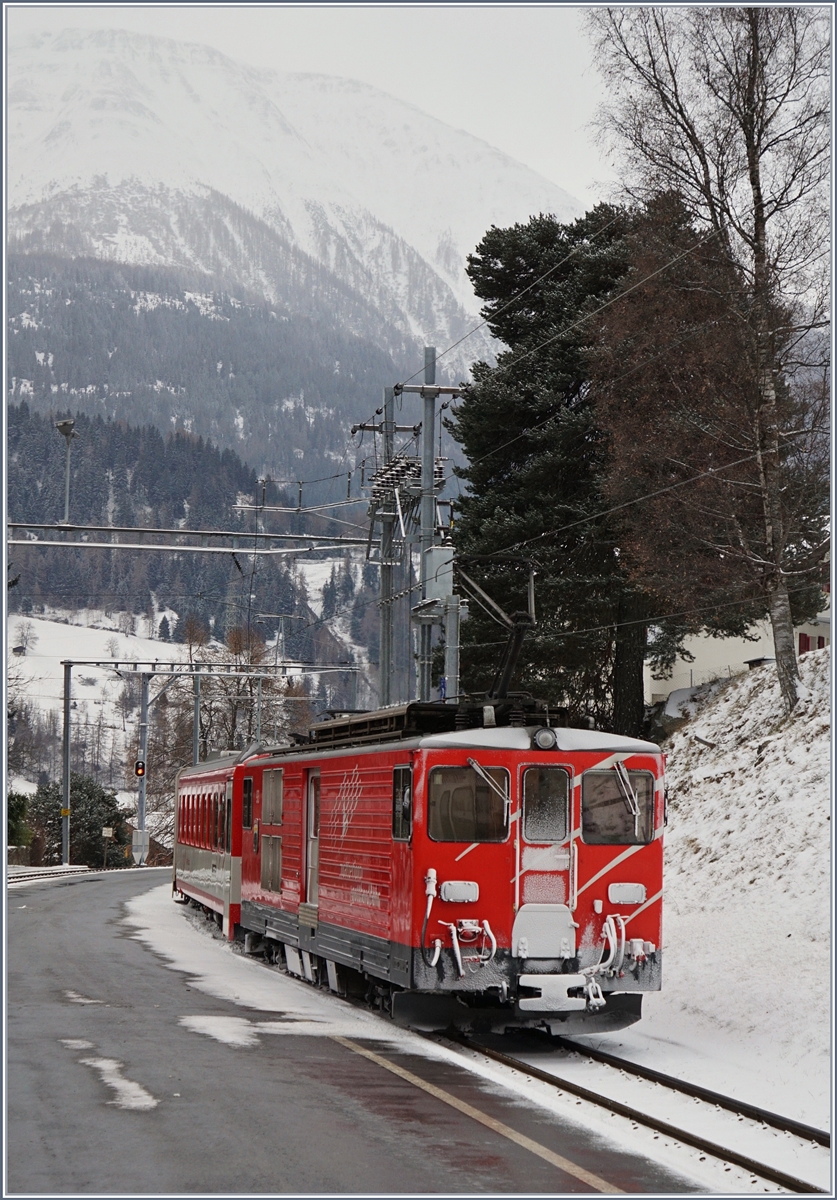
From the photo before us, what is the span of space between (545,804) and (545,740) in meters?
0.57

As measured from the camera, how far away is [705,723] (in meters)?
27.5

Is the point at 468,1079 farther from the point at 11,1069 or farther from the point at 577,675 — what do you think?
the point at 577,675

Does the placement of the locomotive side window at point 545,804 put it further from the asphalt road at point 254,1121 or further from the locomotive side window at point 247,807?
the locomotive side window at point 247,807

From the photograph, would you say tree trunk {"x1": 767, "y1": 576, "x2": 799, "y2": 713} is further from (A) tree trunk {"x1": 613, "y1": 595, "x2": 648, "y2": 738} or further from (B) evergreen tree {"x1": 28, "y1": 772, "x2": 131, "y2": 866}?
(B) evergreen tree {"x1": 28, "y1": 772, "x2": 131, "y2": 866}

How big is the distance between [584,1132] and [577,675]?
27.6m

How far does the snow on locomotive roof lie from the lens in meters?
13.5

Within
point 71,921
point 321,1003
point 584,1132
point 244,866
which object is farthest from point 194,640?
point 584,1132

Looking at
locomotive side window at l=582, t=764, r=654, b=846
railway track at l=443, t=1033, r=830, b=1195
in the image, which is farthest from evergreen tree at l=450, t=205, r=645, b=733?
railway track at l=443, t=1033, r=830, b=1195

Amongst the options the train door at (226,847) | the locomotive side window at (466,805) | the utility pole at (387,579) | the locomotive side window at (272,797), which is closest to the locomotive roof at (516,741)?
the locomotive side window at (466,805)

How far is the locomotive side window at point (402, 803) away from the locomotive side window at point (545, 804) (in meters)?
1.00

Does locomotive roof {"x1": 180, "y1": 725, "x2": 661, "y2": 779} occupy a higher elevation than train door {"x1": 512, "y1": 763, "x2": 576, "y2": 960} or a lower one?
higher

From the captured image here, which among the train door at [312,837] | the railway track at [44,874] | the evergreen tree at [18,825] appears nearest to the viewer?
the train door at [312,837]

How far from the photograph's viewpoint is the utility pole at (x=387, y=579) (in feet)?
102

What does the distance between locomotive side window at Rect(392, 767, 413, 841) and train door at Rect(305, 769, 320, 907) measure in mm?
3681
